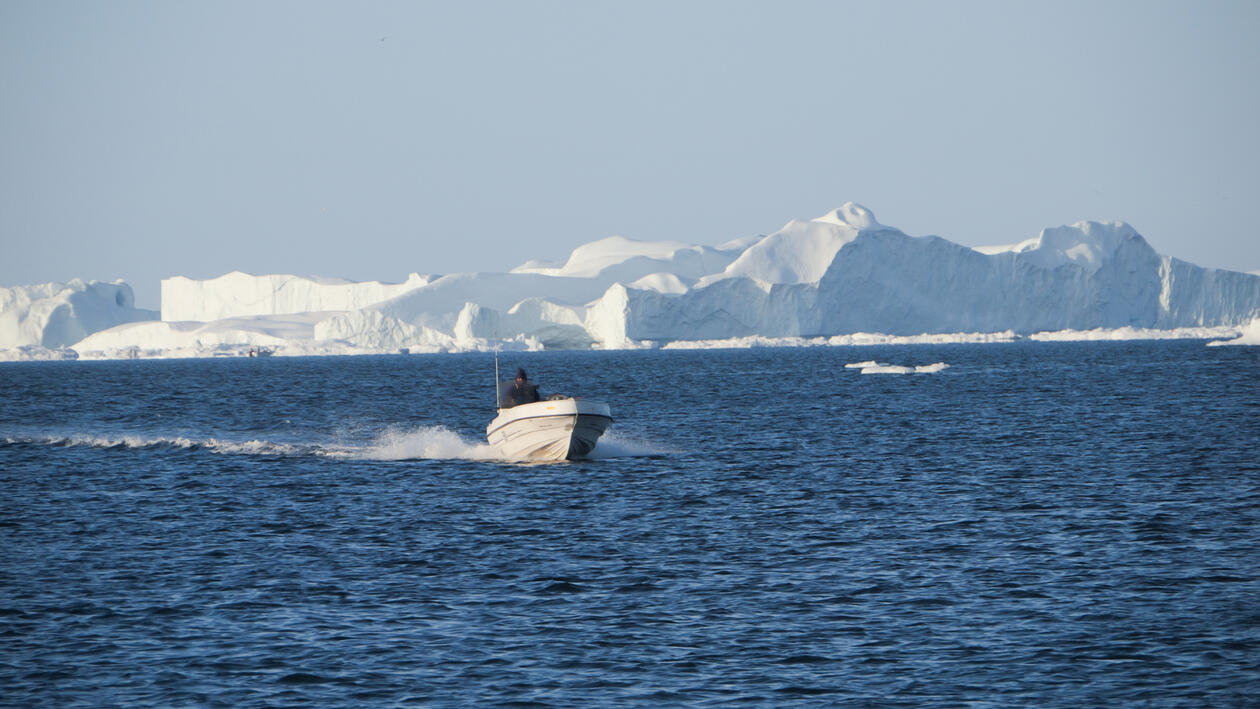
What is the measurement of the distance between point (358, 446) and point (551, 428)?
10.2m

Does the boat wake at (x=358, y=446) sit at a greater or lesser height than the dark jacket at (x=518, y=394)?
lesser

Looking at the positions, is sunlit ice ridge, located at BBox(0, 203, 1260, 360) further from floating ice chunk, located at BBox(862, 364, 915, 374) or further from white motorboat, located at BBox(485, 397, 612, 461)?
white motorboat, located at BBox(485, 397, 612, 461)

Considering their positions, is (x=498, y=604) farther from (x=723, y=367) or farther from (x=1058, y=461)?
(x=723, y=367)

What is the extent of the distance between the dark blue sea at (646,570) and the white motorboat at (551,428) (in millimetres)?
570

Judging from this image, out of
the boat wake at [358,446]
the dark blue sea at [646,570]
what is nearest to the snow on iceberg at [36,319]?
the boat wake at [358,446]

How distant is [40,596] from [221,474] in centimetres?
1538

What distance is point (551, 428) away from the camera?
107 feet

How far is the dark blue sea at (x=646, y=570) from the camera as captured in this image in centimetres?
1398

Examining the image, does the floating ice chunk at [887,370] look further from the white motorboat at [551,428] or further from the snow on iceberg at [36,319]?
the snow on iceberg at [36,319]

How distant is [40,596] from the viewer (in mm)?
18156

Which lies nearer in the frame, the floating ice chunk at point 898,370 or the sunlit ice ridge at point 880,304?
the floating ice chunk at point 898,370

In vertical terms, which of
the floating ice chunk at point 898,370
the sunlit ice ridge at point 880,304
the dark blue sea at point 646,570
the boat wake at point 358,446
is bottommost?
the dark blue sea at point 646,570

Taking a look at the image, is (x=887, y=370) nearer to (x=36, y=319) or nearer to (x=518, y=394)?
(x=518, y=394)

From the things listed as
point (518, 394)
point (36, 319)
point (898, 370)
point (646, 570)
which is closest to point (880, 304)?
point (898, 370)
